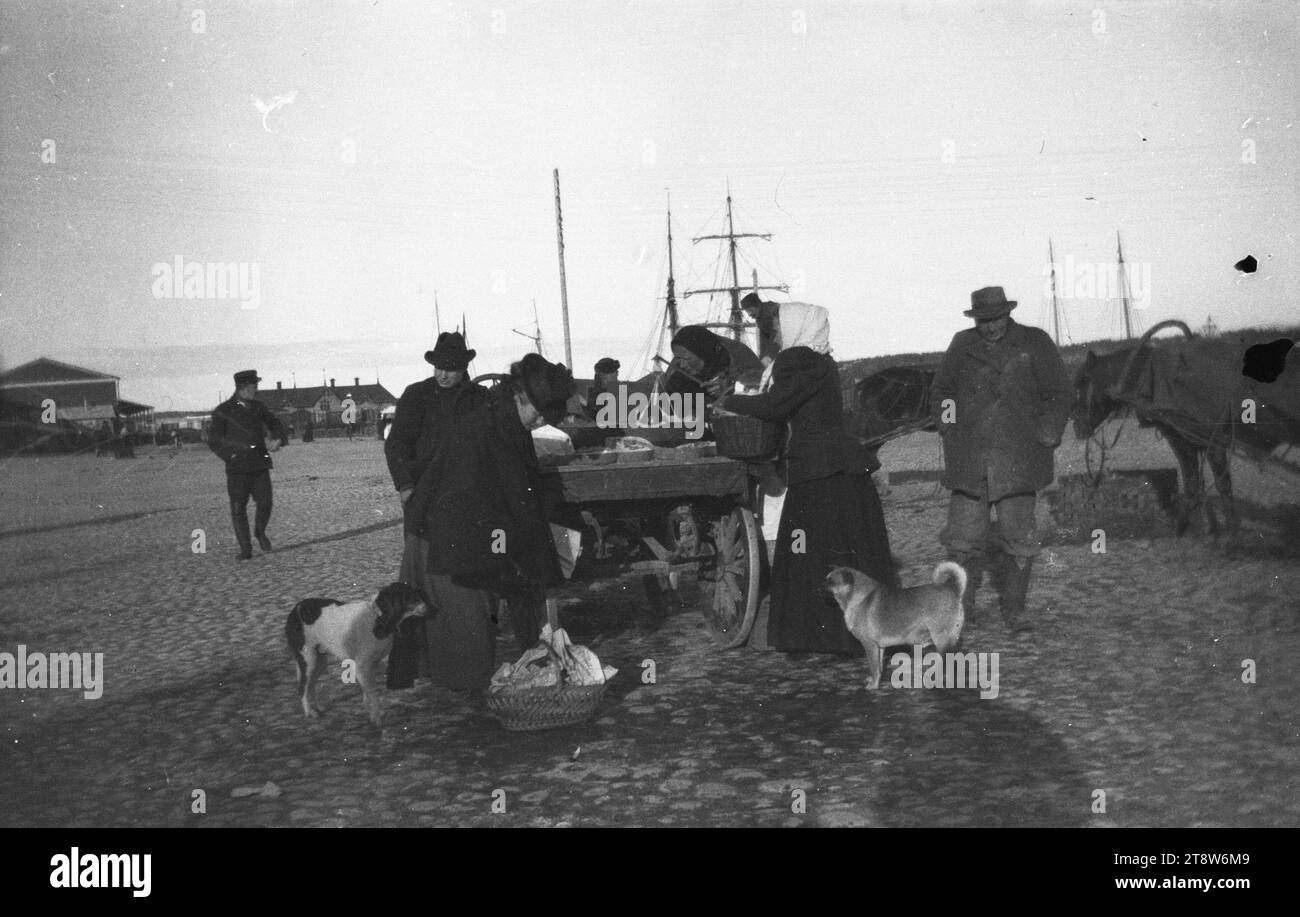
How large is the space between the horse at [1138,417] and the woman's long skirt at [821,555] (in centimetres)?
526

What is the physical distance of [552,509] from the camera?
6.86 metres

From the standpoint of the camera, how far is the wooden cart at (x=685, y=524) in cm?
693

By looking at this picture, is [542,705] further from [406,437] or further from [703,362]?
[703,362]

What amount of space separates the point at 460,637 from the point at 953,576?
2695 mm

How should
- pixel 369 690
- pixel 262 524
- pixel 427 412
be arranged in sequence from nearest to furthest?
pixel 369 690 < pixel 427 412 < pixel 262 524

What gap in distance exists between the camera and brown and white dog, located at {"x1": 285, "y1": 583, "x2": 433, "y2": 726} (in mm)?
5871

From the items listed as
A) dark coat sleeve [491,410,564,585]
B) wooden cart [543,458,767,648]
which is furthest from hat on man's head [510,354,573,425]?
wooden cart [543,458,767,648]

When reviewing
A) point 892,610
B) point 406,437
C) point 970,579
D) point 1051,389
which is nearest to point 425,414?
point 406,437

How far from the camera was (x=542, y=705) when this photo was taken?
561 cm

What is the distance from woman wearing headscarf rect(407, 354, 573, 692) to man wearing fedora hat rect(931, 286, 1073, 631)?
295cm

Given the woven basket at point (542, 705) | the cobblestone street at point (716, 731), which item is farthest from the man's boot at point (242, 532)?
the woven basket at point (542, 705)
